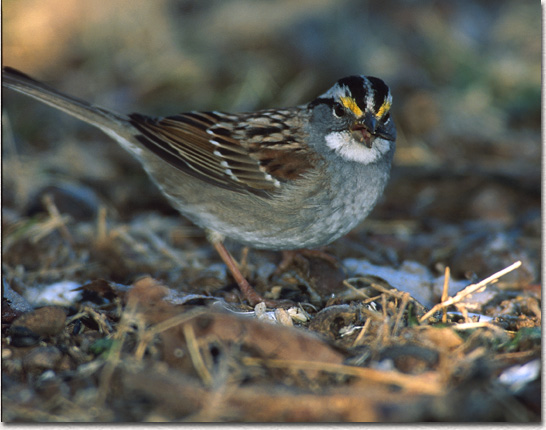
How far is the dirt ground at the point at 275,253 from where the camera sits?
2371 mm

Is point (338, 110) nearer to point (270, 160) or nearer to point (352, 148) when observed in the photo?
point (352, 148)

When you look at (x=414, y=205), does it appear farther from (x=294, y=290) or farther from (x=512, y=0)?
(x=512, y=0)

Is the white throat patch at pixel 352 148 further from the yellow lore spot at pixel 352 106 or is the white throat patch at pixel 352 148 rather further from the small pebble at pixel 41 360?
the small pebble at pixel 41 360

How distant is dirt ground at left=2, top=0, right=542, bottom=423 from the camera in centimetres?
237

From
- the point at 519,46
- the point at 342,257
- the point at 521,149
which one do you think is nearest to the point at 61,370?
the point at 342,257

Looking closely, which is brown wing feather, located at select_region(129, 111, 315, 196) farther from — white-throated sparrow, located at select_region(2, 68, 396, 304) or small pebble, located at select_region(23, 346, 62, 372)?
small pebble, located at select_region(23, 346, 62, 372)

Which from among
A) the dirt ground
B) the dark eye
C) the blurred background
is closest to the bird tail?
the dirt ground

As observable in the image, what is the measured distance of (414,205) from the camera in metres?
5.15

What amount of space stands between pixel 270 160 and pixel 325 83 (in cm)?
269

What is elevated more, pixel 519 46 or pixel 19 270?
pixel 519 46

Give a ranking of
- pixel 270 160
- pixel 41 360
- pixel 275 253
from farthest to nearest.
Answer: pixel 275 253
pixel 270 160
pixel 41 360

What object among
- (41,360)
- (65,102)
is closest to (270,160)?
(65,102)

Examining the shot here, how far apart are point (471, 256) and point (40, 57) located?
4585 millimetres

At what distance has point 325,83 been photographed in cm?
627
